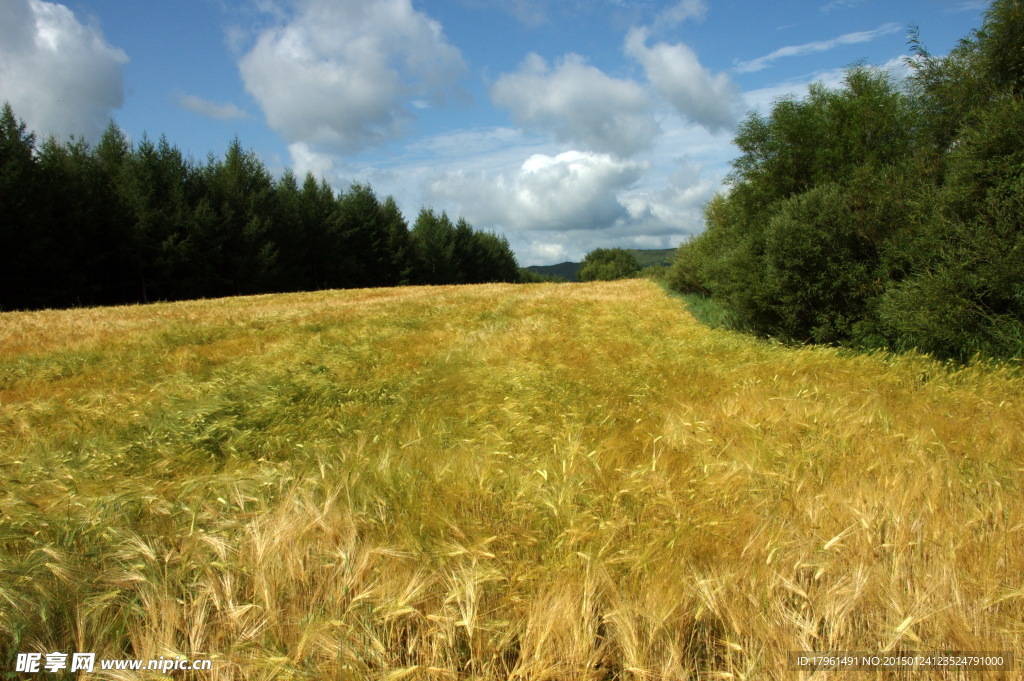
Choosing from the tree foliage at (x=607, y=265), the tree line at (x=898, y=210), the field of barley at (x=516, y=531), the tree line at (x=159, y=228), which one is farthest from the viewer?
the tree foliage at (x=607, y=265)

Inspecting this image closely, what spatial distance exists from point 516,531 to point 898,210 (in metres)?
8.80

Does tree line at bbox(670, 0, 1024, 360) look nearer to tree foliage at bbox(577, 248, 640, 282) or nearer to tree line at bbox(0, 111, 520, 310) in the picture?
tree line at bbox(0, 111, 520, 310)

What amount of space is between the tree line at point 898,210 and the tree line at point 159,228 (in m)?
37.0

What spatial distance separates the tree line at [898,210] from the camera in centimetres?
598

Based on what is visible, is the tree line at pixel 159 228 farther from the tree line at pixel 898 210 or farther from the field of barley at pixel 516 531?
the tree line at pixel 898 210

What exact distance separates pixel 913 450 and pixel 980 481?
446 mm

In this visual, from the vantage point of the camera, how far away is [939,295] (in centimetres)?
620

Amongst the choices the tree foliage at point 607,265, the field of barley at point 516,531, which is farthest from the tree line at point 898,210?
the tree foliage at point 607,265

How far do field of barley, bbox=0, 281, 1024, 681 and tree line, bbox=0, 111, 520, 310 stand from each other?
33614 millimetres

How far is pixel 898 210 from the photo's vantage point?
7762mm

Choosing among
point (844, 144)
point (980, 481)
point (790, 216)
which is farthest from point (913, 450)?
point (844, 144)

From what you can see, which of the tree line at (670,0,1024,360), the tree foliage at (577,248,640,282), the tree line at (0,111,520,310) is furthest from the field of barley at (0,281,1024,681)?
the tree foliage at (577,248,640,282)

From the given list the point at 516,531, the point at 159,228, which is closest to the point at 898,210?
the point at 516,531

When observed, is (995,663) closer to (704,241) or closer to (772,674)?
(772,674)
